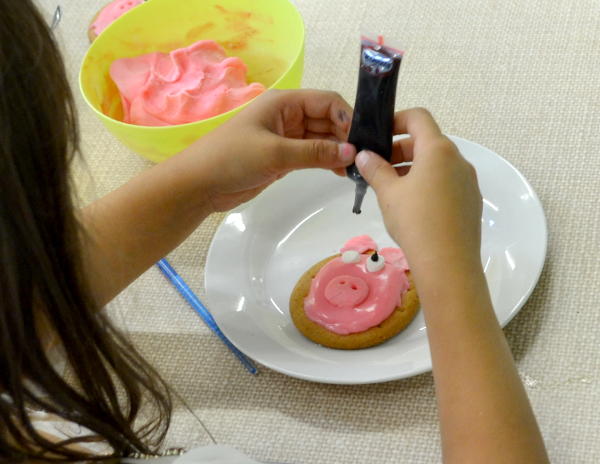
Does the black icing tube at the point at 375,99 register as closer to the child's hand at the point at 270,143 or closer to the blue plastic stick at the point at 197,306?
the child's hand at the point at 270,143

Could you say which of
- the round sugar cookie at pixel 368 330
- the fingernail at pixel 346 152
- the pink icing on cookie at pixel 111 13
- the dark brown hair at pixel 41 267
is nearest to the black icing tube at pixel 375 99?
the fingernail at pixel 346 152

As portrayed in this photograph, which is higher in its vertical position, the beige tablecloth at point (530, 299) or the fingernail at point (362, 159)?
the fingernail at point (362, 159)

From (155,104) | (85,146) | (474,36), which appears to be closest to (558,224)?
(474,36)

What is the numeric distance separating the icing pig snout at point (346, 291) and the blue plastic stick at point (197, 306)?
3.8 inches

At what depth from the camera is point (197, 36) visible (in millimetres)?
964

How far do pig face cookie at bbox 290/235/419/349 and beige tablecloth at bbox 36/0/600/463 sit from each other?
5 centimetres

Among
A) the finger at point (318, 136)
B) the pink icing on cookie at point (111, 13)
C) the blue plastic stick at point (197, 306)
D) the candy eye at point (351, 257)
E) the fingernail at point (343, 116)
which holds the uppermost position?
the fingernail at point (343, 116)

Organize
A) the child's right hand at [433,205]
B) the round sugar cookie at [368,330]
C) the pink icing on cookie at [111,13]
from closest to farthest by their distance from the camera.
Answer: the child's right hand at [433,205] < the round sugar cookie at [368,330] < the pink icing on cookie at [111,13]

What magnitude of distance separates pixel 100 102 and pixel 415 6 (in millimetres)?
426

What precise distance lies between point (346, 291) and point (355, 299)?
0.04 feet

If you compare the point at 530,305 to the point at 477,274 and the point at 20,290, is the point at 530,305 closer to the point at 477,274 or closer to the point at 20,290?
the point at 477,274

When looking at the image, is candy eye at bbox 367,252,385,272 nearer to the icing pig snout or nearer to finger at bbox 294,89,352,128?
the icing pig snout

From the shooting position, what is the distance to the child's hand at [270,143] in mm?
693

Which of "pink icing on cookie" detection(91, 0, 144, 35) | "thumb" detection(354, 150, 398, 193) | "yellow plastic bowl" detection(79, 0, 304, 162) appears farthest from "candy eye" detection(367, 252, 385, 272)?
"pink icing on cookie" detection(91, 0, 144, 35)
